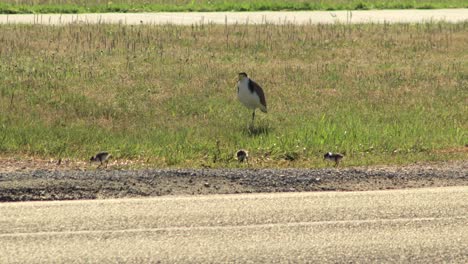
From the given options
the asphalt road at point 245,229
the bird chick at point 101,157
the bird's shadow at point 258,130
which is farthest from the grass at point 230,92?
the asphalt road at point 245,229

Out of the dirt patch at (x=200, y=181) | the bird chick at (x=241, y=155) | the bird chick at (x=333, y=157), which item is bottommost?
the bird chick at (x=241, y=155)

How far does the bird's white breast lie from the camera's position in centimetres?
1719

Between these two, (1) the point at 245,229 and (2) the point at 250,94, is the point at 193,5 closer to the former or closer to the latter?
(2) the point at 250,94

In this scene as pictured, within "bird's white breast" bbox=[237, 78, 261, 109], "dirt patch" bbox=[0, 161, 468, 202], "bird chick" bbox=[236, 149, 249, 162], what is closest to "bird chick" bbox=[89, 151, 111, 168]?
"dirt patch" bbox=[0, 161, 468, 202]

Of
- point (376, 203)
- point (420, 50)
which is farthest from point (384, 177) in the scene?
point (420, 50)

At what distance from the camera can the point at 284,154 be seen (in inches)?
597

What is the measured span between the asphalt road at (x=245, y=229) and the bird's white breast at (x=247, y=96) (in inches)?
219

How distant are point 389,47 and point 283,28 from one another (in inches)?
134

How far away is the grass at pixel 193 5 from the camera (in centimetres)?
3362

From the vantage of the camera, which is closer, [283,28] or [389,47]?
[389,47]

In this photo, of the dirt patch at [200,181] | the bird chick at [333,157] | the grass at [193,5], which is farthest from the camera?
the grass at [193,5]

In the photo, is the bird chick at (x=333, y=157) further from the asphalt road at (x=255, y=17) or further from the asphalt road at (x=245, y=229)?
the asphalt road at (x=255, y=17)

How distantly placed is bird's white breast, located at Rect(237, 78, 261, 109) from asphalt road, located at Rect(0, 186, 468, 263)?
18.2 feet

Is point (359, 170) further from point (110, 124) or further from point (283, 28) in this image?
point (283, 28)
